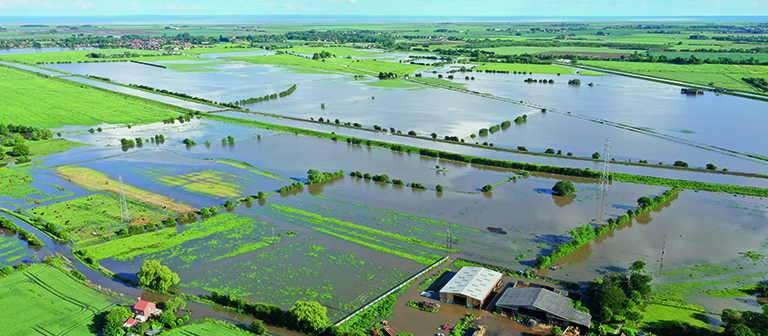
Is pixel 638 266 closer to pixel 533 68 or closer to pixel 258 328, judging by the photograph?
pixel 258 328

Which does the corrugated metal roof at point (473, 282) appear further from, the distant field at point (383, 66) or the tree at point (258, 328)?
the distant field at point (383, 66)

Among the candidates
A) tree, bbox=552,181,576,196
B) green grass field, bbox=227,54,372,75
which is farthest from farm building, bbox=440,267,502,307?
green grass field, bbox=227,54,372,75

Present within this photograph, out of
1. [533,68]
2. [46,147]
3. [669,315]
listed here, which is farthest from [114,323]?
[533,68]

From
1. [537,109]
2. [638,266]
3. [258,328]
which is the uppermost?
[537,109]

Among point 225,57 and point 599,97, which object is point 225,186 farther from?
point 225,57

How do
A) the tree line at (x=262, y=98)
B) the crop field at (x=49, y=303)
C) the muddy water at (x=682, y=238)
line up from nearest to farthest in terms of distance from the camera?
the crop field at (x=49, y=303) → the muddy water at (x=682, y=238) → the tree line at (x=262, y=98)

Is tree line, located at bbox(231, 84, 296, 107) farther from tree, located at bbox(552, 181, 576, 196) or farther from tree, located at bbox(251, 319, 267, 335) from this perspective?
tree, located at bbox(251, 319, 267, 335)

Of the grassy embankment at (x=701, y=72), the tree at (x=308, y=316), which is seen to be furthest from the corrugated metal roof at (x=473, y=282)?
the grassy embankment at (x=701, y=72)
